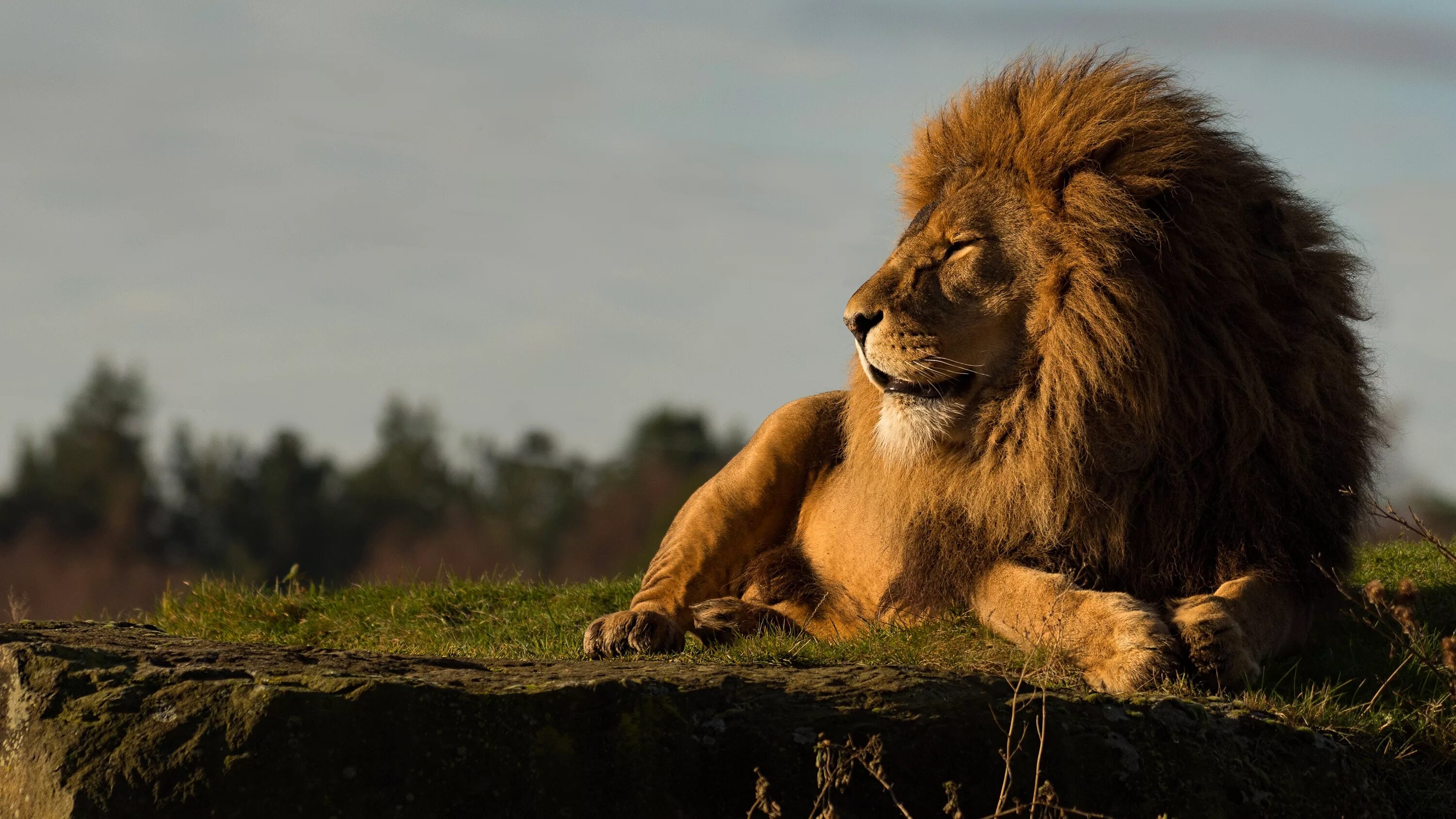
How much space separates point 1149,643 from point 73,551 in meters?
64.5

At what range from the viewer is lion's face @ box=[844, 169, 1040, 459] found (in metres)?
4.82

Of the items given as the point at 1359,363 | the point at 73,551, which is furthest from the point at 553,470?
the point at 1359,363

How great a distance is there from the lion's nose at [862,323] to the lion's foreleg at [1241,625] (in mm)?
1289

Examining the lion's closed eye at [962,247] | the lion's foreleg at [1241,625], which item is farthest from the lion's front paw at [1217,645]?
the lion's closed eye at [962,247]

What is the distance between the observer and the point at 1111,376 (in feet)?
15.4

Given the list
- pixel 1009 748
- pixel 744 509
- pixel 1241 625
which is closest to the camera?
pixel 1009 748

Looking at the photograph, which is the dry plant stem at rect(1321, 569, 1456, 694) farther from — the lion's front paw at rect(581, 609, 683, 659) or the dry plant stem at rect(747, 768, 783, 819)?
the lion's front paw at rect(581, 609, 683, 659)

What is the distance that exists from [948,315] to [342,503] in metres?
62.6

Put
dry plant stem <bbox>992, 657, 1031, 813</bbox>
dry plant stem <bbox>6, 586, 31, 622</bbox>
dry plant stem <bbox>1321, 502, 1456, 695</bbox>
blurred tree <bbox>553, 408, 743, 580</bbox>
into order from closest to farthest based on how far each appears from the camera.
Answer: dry plant stem <bbox>992, 657, 1031, 813</bbox>
dry plant stem <bbox>1321, 502, 1456, 695</bbox>
dry plant stem <bbox>6, 586, 31, 622</bbox>
blurred tree <bbox>553, 408, 743, 580</bbox>

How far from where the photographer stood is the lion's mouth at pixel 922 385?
491 centimetres

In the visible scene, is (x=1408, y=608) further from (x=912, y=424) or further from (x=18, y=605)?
(x=18, y=605)

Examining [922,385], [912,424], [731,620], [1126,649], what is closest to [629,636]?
[731,620]

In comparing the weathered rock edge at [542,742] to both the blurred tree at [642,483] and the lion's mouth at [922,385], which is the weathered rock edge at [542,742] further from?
the blurred tree at [642,483]

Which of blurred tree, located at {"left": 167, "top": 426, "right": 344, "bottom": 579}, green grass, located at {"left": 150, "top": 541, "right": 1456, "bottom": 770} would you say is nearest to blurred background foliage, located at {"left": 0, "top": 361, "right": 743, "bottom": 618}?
blurred tree, located at {"left": 167, "top": 426, "right": 344, "bottom": 579}
